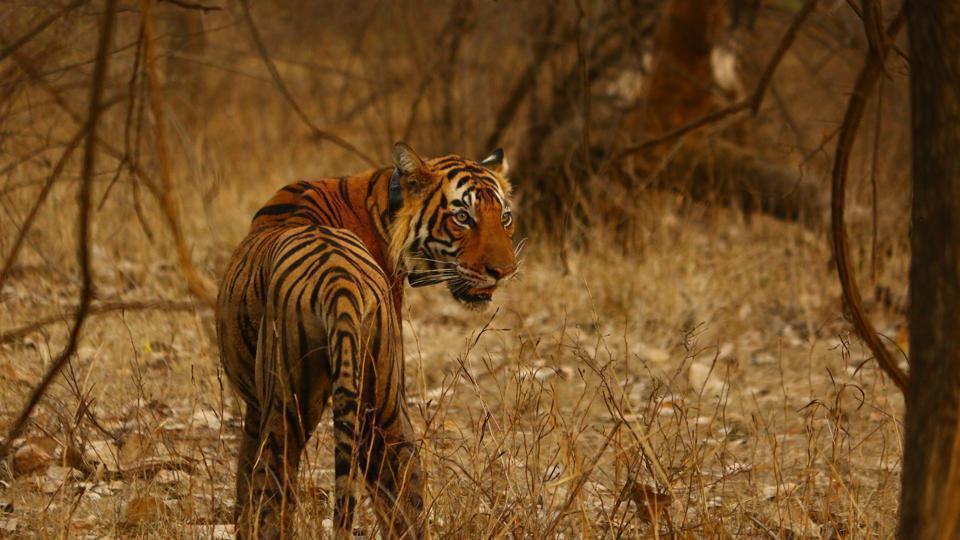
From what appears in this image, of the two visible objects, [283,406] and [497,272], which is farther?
[497,272]

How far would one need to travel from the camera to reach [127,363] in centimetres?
504

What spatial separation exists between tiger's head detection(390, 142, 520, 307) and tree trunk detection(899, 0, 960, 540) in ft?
5.72

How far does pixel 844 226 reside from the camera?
84.3 inches

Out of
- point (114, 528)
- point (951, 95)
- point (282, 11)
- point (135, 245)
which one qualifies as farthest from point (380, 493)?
point (282, 11)

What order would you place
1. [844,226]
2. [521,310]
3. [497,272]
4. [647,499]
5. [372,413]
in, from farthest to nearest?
[521,310] → [497,272] → [647,499] → [372,413] → [844,226]

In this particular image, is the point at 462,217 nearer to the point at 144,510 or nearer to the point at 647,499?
the point at 647,499

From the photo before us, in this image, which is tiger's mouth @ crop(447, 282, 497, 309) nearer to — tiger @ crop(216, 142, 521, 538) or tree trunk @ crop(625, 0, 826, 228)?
tiger @ crop(216, 142, 521, 538)

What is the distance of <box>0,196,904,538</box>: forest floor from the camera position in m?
2.97

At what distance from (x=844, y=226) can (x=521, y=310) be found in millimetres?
4429

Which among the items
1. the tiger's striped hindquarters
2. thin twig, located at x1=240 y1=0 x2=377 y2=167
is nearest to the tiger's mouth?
thin twig, located at x1=240 y1=0 x2=377 y2=167

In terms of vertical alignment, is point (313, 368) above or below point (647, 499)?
above

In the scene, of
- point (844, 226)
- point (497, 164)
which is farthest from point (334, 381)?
point (497, 164)

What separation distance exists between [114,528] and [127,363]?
77.8 inches

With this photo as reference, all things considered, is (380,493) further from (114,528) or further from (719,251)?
(719,251)
